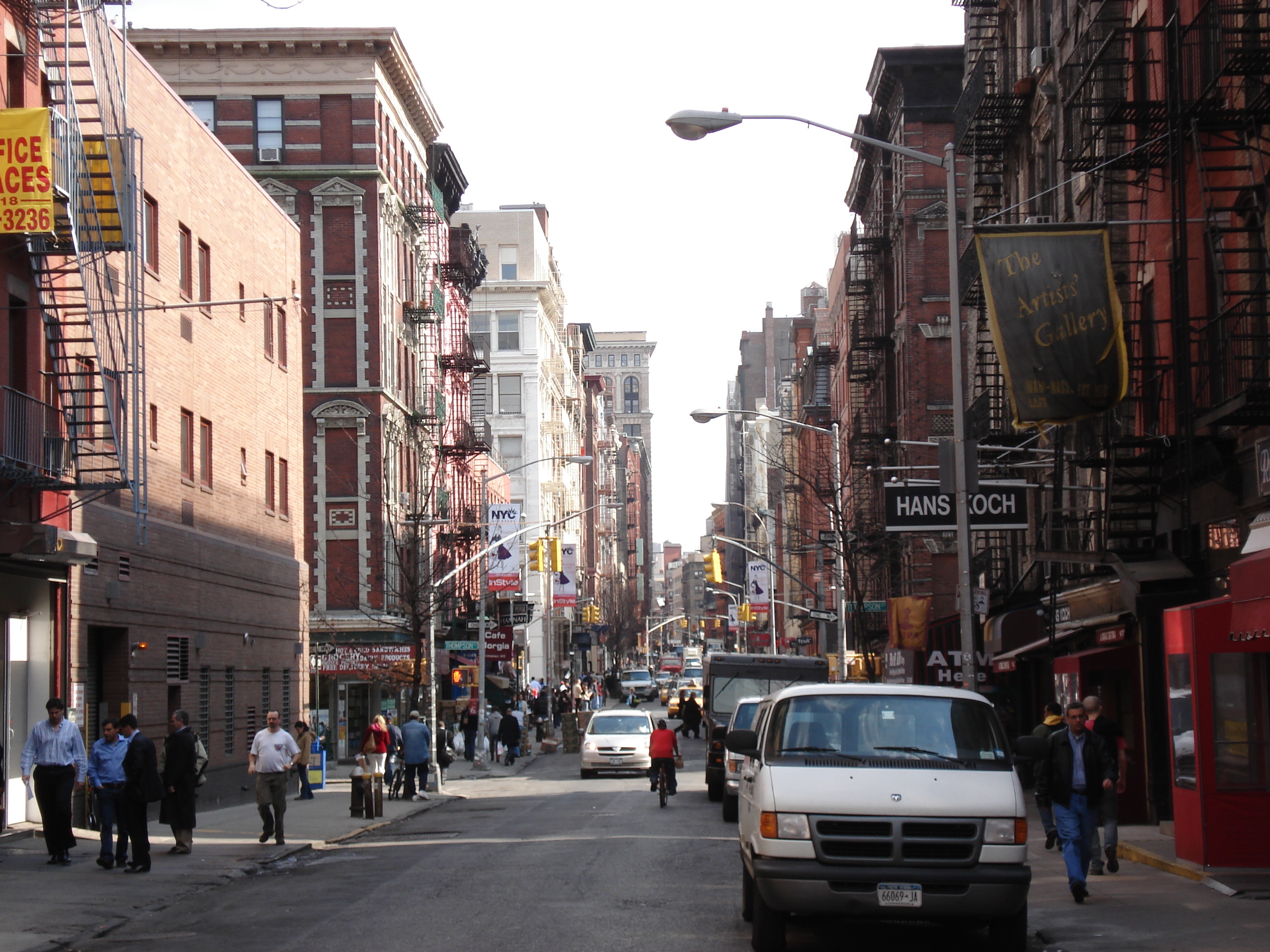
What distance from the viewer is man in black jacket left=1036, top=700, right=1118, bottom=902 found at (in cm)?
1389

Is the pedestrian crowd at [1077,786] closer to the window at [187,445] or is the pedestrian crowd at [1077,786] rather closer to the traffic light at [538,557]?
the window at [187,445]

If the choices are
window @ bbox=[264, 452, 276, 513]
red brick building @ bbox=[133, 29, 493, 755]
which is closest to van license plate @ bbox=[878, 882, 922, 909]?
window @ bbox=[264, 452, 276, 513]

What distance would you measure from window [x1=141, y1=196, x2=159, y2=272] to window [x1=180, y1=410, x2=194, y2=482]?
10.0ft

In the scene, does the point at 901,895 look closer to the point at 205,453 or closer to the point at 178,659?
the point at 178,659

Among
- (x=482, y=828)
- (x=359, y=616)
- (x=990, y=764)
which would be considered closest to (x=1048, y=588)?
(x=482, y=828)

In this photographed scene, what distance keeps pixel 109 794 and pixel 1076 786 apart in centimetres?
1119

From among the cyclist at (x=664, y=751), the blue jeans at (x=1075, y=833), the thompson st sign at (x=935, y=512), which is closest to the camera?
the blue jeans at (x=1075, y=833)

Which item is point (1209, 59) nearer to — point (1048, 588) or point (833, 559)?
point (1048, 588)

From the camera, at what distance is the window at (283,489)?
36.1 meters

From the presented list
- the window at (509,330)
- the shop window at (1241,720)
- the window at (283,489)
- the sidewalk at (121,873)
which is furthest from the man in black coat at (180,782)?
the window at (509,330)

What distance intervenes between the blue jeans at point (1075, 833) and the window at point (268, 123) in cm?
4269

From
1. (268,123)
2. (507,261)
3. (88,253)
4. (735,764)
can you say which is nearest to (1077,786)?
(735,764)

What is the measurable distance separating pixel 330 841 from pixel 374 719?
665cm

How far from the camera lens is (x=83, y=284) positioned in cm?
2139
